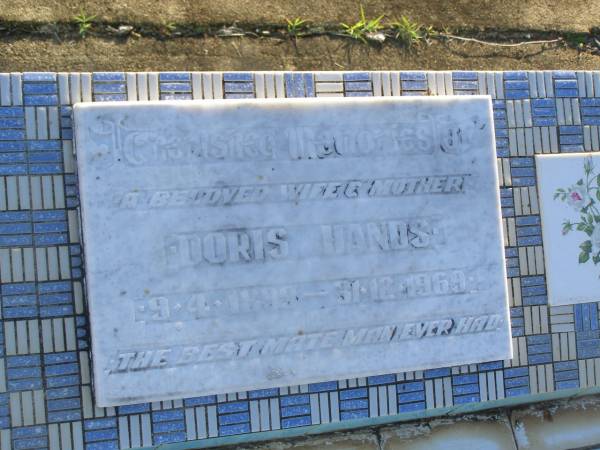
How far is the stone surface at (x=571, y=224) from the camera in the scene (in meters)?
3.46

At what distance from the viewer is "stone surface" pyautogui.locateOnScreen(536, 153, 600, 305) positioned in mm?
3465

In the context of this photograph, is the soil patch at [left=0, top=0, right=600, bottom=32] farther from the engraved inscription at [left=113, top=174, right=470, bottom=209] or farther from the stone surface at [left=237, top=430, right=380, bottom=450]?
the stone surface at [left=237, top=430, right=380, bottom=450]

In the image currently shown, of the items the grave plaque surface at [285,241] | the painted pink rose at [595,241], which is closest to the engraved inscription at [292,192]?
the grave plaque surface at [285,241]

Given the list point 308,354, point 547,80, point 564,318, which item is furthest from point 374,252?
point 547,80

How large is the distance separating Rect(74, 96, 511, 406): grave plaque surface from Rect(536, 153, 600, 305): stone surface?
1.25 feet

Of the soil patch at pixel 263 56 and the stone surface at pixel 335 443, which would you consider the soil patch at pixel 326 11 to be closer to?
the soil patch at pixel 263 56

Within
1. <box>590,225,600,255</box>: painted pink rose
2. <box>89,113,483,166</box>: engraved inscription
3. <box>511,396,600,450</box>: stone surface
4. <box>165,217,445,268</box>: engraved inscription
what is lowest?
<box>511,396,600,450</box>: stone surface

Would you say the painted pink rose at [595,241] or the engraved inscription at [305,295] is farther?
the painted pink rose at [595,241]

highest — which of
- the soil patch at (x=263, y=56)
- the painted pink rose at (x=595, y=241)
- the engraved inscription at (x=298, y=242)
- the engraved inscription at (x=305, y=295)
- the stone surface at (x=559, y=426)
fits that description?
the soil patch at (x=263, y=56)

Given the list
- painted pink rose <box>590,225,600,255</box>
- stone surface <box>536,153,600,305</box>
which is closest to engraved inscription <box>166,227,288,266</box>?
stone surface <box>536,153,600,305</box>

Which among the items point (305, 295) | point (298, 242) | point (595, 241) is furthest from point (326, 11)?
point (595, 241)

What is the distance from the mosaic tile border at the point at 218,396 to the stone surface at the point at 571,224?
58 millimetres

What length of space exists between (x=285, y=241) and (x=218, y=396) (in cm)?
81

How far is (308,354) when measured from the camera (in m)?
3.07
